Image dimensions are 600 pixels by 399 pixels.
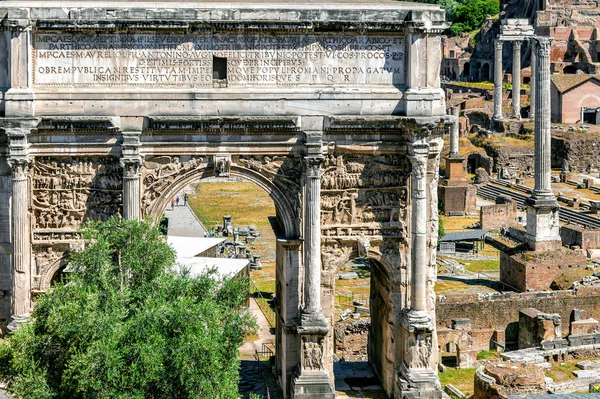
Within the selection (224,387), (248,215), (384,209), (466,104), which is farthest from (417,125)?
(466,104)

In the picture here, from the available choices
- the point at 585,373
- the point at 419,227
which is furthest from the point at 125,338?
the point at 585,373

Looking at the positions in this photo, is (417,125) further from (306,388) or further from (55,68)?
(55,68)

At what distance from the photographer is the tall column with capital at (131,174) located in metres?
25.8


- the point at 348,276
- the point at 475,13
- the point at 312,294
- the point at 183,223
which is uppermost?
the point at 475,13

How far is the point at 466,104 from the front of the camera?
102 m

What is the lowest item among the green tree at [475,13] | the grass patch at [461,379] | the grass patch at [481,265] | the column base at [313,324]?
the grass patch at [461,379]

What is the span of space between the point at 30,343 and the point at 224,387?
379cm

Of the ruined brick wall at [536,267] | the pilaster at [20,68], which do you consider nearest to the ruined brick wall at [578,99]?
the ruined brick wall at [536,267]

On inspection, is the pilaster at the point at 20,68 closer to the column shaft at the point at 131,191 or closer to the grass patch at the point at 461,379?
the column shaft at the point at 131,191

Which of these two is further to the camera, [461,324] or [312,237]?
[461,324]

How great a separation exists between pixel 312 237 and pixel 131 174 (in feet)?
14.5

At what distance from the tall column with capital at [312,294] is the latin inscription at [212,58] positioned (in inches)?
51.9

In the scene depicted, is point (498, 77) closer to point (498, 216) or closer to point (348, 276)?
point (498, 216)

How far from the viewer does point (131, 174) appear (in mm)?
25922
